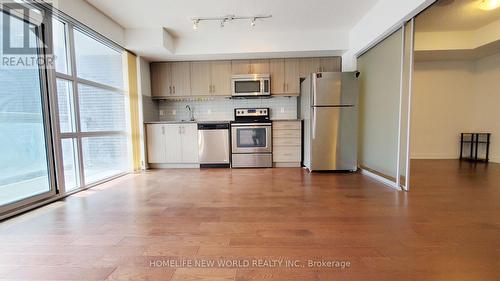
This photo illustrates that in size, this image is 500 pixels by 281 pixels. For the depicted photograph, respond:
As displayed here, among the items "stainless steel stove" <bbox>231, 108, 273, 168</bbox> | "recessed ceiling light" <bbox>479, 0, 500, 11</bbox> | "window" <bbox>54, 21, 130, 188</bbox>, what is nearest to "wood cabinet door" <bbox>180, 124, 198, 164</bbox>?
"stainless steel stove" <bbox>231, 108, 273, 168</bbox>

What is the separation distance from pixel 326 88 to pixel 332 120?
540 millimetres

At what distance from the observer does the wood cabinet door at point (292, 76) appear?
165 inches

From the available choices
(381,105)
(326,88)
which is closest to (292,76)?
(326,88)

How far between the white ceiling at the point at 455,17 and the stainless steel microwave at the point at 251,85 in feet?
7.83

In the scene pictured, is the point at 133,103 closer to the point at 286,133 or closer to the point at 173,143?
the point at 173,143

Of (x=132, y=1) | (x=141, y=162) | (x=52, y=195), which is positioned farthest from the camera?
(x=141, y=162)

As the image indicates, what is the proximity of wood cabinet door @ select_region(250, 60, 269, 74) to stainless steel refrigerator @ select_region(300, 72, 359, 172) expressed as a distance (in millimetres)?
1005

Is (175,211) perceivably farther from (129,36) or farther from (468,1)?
(468,1)

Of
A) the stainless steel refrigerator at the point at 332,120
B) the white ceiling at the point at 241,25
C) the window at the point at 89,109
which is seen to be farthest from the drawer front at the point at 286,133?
the window at the point at 89,109

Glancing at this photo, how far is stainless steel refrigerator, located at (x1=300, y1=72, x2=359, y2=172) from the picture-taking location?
3.45 meters

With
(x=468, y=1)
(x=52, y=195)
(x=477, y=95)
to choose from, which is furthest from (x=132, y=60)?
(x=477, y=95)

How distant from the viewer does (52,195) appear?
2385 millimetres

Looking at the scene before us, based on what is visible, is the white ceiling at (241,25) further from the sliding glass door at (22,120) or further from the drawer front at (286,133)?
the drawer front at (286,133)

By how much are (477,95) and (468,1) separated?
2.69 meters
